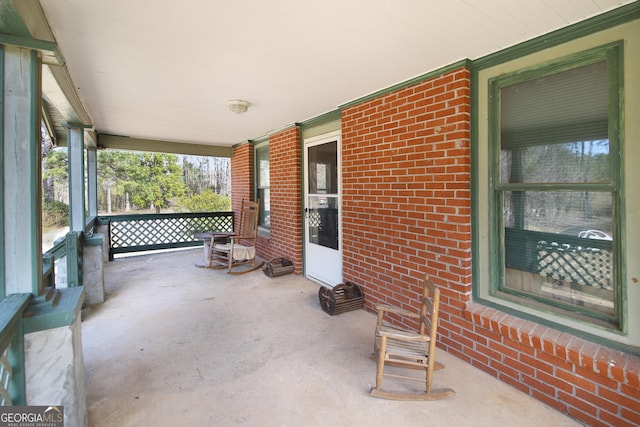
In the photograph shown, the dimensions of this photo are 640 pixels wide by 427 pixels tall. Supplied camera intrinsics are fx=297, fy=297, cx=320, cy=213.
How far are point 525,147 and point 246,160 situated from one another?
16.7 feet

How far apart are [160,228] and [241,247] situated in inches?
113

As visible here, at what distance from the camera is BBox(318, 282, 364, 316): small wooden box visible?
10.4 ft

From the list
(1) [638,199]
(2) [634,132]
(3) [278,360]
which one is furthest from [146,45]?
(1) [638,199]

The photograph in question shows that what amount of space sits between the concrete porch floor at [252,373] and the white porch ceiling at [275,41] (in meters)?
2.32

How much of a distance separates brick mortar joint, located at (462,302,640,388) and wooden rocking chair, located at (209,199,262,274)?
3477 millimetres

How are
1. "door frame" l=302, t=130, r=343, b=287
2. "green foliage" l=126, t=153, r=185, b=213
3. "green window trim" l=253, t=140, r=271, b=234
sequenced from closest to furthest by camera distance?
"door frame" l=302, t=130, r=343, b=287, "green window trim" l=253, t=140, r=271, b=234, "green foliage" l=126, t=153, r=185, b=213

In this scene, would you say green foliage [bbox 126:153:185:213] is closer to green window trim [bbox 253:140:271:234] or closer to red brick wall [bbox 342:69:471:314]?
green window trim [bbox 253:140:271:234]

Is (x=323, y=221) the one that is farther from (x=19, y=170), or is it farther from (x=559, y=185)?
(x=19, y=170)

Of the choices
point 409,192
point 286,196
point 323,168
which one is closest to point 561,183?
point 409,192

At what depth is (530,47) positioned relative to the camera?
2.00 metres

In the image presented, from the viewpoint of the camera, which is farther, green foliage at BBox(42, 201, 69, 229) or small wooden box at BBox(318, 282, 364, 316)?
green foliage at BBox(42, 201, 69, 229)

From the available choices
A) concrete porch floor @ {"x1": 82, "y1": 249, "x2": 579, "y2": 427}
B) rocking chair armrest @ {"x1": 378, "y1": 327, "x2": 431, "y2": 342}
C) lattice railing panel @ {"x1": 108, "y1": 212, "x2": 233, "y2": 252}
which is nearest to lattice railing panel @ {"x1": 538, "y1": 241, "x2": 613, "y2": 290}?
concrete porch floor @ {"x1": 82, "y1": 249, "x2": 579, "y2": 427}

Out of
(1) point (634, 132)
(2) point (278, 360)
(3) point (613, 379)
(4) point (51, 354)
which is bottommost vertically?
(2) point (278, 360)

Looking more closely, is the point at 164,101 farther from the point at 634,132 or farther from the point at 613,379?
the point at 613,379
